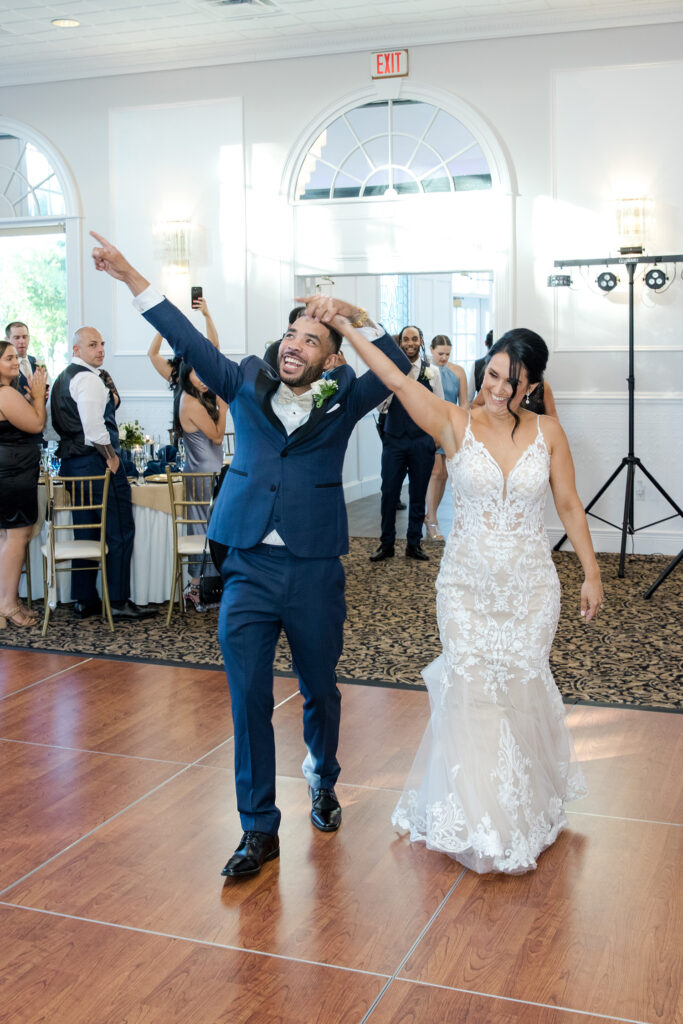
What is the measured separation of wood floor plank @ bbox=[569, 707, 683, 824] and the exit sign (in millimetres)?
6344

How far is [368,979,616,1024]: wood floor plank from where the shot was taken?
2.53 metres

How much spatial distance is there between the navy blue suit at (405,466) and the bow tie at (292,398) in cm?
511

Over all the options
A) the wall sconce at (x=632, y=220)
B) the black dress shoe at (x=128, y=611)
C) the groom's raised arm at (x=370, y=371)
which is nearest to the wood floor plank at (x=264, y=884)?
the groom's raised arm at (x=370, y=371)

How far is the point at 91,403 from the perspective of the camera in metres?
6.39

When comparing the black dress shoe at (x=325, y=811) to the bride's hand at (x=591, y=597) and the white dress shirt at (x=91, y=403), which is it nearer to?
the bride's hand at (x=591, y=597)

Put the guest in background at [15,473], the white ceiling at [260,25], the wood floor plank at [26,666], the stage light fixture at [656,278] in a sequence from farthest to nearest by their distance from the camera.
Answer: the stage light fixture at [656,278] < the white ceiling at [260,25] < the guest in background at [15,473] < the wood floor plank at [26,666]

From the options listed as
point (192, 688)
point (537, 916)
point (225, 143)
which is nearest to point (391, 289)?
point (225, 143)

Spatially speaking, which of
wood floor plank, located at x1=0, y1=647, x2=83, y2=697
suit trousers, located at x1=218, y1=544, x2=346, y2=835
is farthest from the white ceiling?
suit trousers, located at x1=218, y1=544, x2=346, y2=835

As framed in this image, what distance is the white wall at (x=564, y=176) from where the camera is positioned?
8.65 metres

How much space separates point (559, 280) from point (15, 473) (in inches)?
186

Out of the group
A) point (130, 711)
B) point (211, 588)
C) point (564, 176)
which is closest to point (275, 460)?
point (211, 588)

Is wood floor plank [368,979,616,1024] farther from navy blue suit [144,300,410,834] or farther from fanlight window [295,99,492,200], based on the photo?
fanlight window [295,99,492,200]

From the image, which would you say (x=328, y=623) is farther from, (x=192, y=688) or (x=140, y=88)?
(x=140, y=88)

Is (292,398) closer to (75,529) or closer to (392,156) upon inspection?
(75,529)
